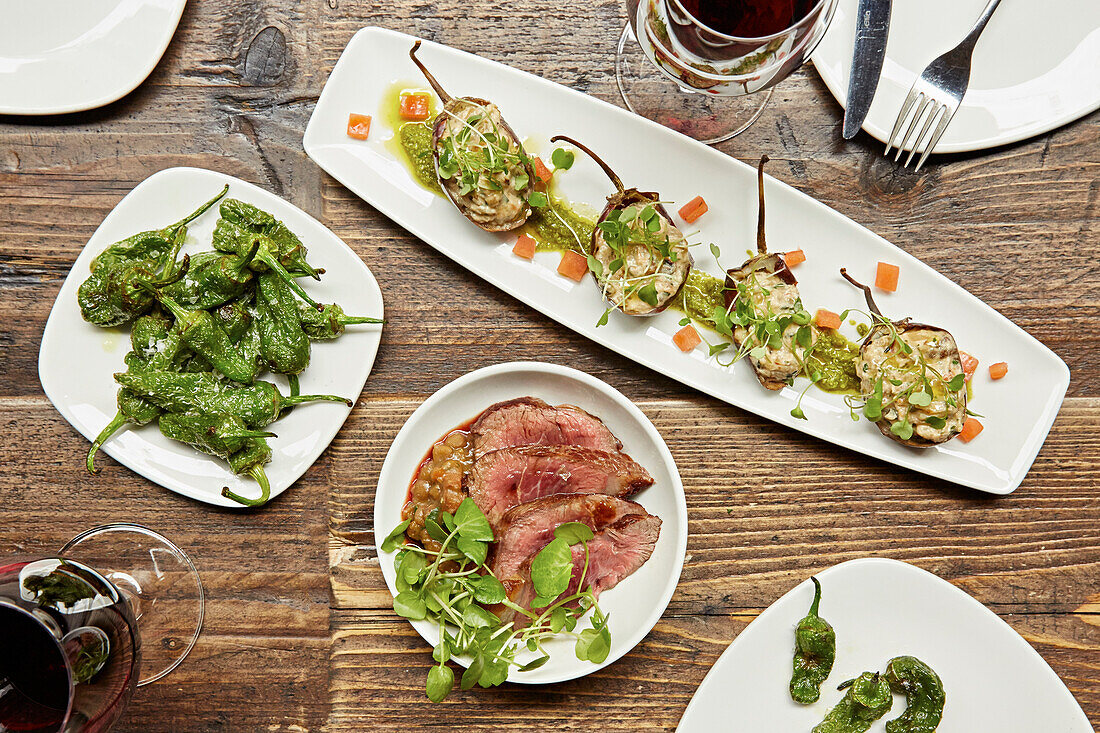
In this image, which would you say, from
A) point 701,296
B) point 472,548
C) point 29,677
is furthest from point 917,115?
point 29,677

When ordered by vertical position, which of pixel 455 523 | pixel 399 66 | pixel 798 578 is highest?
pixel 399 66

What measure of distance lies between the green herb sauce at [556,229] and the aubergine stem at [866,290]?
0.76m

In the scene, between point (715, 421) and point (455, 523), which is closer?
point (455, 523)

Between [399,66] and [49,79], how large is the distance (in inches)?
42.6

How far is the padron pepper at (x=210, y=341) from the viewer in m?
2.06

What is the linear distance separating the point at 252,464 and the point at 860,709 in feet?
6.30

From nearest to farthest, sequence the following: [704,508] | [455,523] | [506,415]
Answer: [455,523] < [506,415] < [704,508]

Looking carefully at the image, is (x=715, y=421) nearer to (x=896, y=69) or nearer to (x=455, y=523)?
(x=455, y=523)

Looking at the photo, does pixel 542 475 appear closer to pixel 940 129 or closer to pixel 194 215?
pixel 194 215

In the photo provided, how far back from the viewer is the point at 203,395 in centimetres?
208

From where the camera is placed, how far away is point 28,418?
223cm

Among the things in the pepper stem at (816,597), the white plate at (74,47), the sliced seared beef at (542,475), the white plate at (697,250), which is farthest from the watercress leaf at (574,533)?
the white plate at (74,47)

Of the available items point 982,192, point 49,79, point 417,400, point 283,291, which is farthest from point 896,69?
point 49,79

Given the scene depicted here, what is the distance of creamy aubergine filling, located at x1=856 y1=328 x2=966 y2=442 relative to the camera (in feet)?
6.78
